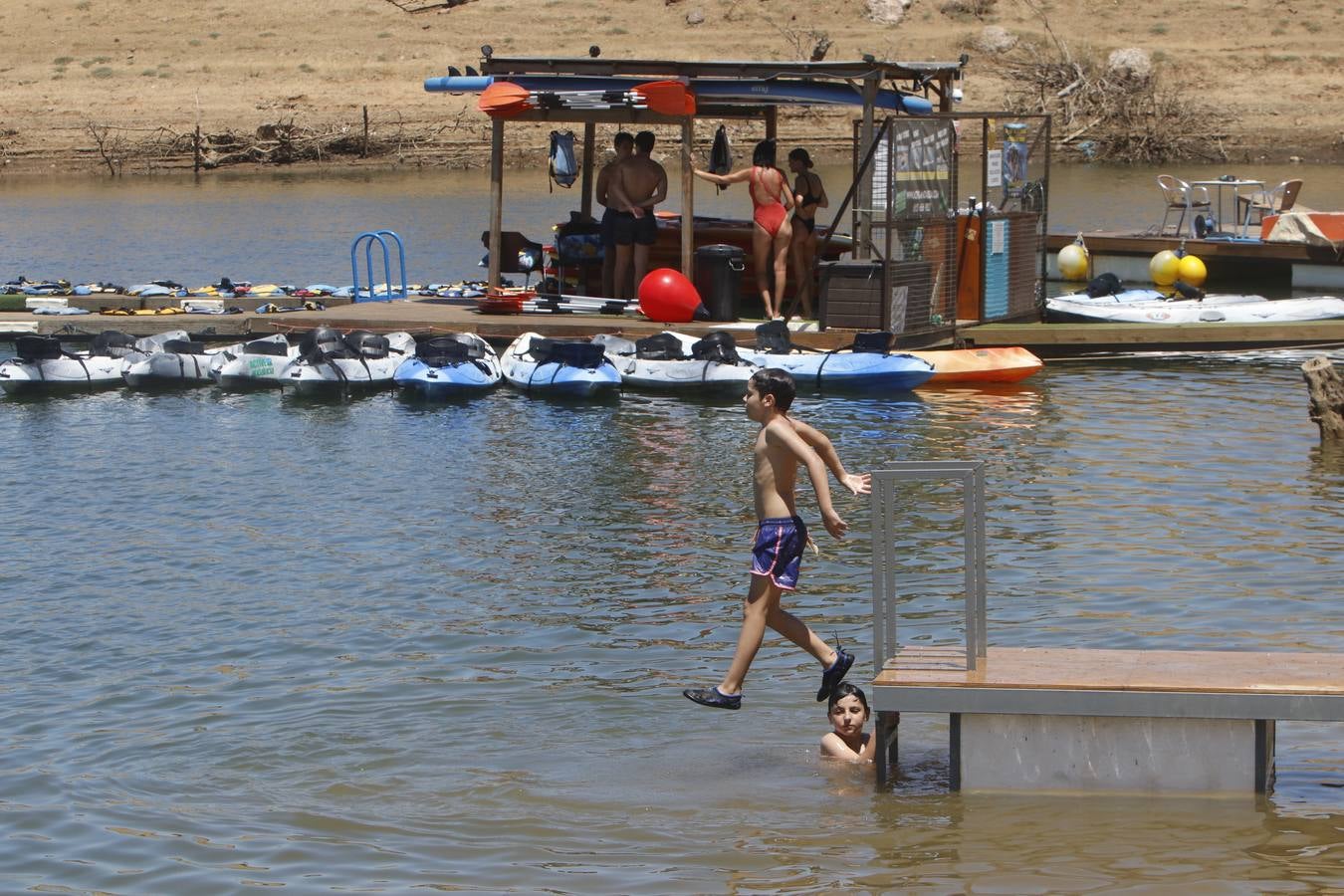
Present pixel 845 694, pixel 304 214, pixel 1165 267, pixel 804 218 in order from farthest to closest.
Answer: pixel 304 214 → pixel 1165 267 → pixel 804 218 → pixel 845 694

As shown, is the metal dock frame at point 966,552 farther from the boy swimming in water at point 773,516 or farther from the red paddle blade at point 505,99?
the red paddle blade at point 505,99

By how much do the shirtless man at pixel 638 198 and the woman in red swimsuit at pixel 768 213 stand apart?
85cm

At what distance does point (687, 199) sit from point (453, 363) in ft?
10.0

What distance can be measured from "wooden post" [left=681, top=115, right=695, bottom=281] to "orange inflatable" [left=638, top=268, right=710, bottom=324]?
0.27 meters

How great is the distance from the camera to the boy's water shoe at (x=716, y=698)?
8.40 m

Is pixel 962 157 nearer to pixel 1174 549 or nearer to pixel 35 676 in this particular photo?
pixel 1174 549

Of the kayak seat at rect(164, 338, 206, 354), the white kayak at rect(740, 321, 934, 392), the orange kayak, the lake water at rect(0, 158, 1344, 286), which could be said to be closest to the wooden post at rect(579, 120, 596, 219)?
the white kayak at rect(740, 321, 934, 392)

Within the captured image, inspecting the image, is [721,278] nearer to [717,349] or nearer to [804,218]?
[804,218]

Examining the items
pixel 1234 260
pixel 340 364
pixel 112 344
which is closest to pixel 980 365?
pixel 340 364

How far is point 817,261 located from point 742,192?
83.2 ft

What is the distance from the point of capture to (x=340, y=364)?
1928 cm

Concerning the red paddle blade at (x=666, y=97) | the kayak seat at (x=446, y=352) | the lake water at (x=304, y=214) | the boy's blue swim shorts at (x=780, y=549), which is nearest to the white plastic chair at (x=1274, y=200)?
the lake water at (x=304, y=214)

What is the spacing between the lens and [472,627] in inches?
423

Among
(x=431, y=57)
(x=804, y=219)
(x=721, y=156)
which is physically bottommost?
(x=804, y=219)
